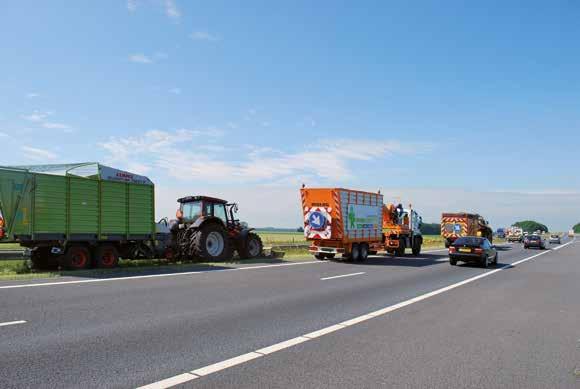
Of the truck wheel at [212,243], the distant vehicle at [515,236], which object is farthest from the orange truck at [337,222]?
the distant vehicle at [515,236]

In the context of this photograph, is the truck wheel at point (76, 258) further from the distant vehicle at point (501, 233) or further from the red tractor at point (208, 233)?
the distant vehicle at point (501, 233)

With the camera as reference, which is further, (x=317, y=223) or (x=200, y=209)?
(x=317, y=223)

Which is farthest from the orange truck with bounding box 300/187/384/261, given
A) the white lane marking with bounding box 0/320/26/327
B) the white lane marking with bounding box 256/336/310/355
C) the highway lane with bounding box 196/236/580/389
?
the white lane marking with bounding box 0/320/26/327

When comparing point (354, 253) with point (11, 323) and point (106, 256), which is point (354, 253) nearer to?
point (106, 256)

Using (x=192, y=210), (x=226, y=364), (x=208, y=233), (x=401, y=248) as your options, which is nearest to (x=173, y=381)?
(x=226, y=364)

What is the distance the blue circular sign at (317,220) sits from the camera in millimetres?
21953

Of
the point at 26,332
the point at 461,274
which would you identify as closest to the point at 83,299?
the point at 26,332

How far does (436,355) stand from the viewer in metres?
6.03

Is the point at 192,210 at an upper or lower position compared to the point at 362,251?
upper

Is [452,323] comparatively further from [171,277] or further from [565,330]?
[171,277]

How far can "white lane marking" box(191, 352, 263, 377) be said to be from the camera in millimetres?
5023

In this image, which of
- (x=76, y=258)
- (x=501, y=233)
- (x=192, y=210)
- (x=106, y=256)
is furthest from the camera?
(x=501, y=233)

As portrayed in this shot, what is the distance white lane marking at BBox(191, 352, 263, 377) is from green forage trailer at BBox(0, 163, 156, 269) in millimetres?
9944

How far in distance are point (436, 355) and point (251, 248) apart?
15153mm
